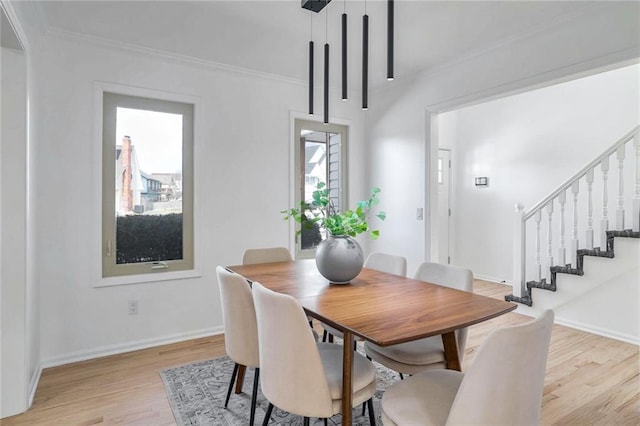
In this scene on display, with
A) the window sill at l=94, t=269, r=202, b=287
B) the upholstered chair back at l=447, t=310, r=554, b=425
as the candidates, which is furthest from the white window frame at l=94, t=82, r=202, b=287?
the upholstered chair back at l=447, t=310, r=554, b=425

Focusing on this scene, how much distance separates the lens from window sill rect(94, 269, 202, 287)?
9.64 ft

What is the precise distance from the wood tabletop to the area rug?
781 mm

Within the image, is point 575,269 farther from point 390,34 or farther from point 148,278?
point 148,278

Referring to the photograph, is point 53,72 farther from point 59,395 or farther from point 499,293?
point 499,293

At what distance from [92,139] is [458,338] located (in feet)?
9.99

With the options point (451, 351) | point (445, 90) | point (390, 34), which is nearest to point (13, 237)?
point (390, 34)

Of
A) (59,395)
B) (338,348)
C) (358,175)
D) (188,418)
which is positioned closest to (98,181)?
(59,395)

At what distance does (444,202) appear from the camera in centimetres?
597

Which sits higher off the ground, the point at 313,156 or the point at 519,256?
the point at 313,156

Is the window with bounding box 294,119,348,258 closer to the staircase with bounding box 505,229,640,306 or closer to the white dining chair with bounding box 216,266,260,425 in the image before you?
the white dining chair with bounding box 216,266,260,425

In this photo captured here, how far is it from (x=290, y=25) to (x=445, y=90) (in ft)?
5.41

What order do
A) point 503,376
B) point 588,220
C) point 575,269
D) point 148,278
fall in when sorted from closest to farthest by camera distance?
point 503,376
point 148,278
point 575,269
point 588,220

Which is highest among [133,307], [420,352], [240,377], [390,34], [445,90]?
[445,90]

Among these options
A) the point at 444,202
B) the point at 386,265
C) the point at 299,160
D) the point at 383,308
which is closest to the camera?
the point at 383,308
